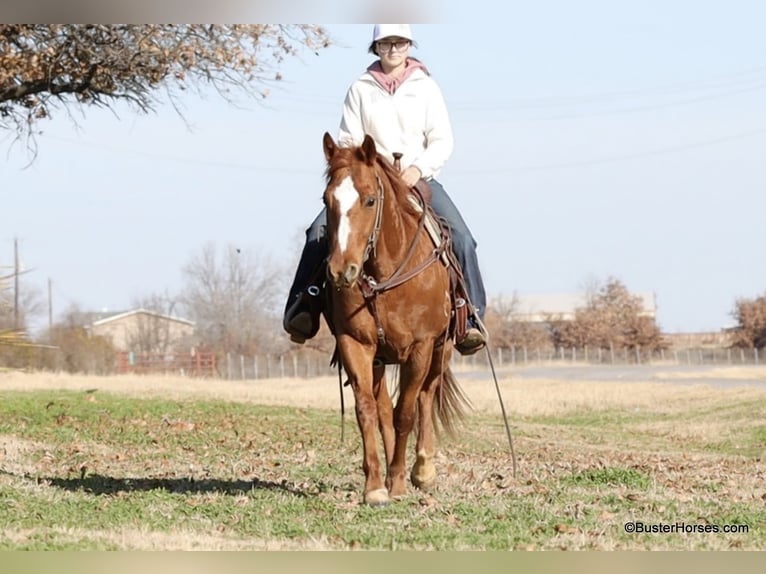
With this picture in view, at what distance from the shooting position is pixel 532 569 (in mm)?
6320

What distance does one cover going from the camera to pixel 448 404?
11000mm

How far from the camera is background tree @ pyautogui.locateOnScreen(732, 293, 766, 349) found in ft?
207

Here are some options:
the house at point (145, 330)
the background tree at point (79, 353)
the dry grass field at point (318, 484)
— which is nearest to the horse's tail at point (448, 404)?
the dry grass field at point (318, 484)

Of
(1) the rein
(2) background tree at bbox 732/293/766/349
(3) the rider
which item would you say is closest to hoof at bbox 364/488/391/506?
(1) the rein

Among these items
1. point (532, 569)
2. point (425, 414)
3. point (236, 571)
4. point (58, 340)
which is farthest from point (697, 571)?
point (58, 340)

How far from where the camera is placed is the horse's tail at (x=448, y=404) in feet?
35.7

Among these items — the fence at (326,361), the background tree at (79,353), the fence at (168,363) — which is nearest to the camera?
the background tree at (79,353)

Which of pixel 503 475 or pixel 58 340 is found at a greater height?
pixel 58 340

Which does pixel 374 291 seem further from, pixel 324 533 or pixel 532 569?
pixel 532 569

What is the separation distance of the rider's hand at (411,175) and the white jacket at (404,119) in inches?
4.8

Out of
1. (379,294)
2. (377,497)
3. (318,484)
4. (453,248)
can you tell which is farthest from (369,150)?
(318,484)

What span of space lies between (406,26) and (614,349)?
2387 inches

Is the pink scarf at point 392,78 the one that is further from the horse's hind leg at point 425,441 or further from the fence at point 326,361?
the fence at point 326,361

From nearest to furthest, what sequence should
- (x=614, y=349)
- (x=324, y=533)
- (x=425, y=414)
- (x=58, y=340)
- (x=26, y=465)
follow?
(x=324, y=533)
(x=425, y=414)
(x=26, y=465)
(x=58, y=340)
(x=614, y=349)
